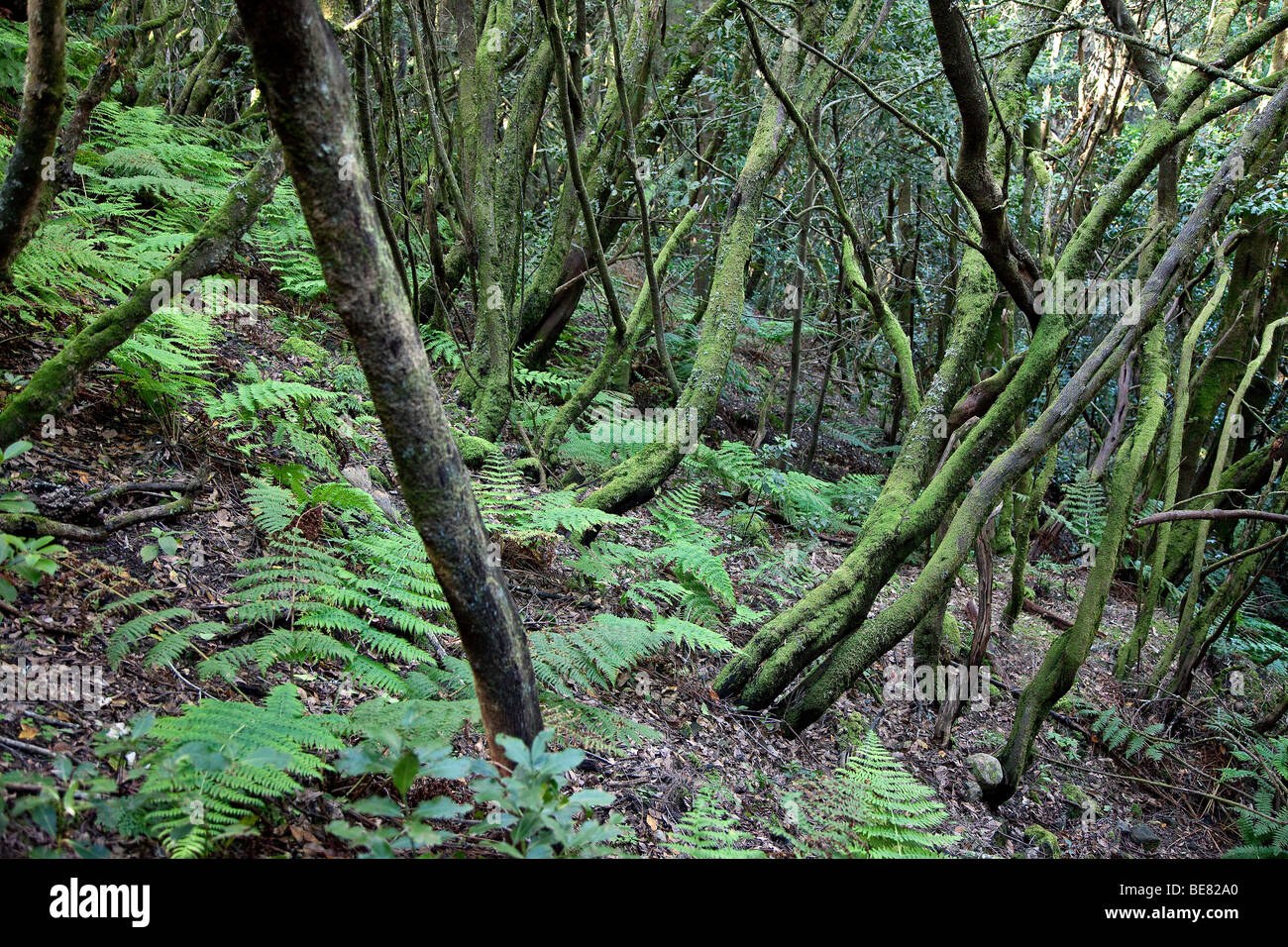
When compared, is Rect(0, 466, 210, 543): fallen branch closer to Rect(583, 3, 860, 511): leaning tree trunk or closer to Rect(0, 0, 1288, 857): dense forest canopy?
Rect(0, 0, 1288, 857): dense forest canopy

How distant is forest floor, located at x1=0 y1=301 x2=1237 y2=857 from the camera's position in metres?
2.45

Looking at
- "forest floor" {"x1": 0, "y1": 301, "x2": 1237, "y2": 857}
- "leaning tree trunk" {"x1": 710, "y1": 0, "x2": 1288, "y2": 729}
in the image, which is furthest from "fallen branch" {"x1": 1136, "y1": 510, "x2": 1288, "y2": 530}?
"forest floor" {"x1": 0, "y1": 301, "x2": 1237, "y2": 857}

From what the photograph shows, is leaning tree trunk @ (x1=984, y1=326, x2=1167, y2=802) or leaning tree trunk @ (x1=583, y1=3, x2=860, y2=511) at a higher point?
leaning tree trunk @ (x1=583, y1=3, x2=860, y2=511)

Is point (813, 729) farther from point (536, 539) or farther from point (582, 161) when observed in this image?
point (582, 161)

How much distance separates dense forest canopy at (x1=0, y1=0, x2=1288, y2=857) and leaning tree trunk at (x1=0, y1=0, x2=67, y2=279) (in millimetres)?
20

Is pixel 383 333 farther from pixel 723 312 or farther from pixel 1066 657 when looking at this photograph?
pixel 1066 657

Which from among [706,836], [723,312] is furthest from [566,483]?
[706,836]

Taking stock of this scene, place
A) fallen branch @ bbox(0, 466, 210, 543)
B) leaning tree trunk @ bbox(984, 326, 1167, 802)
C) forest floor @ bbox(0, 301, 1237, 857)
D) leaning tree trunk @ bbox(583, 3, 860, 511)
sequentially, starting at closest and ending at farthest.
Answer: forest floor @ bbox(0, 301, 1237, 857) → fallen branch @ bbox(0, 466, 210, 543) → leaning tree trunk @ bbox(984, 326, 1167, 802) → leaning tree trunk @ bbox(583, 3, 860, 511)

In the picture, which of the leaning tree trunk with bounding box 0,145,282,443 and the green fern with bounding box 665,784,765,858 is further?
the leaning tree trunk with bounding box 0,145,282,443

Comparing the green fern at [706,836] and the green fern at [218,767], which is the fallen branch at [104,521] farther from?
the green fern at [706,836]

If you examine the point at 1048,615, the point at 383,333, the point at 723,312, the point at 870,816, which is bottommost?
the point at 1048,615

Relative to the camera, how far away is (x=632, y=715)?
3680 millimetres

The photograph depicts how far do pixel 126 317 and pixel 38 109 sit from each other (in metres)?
0.82
